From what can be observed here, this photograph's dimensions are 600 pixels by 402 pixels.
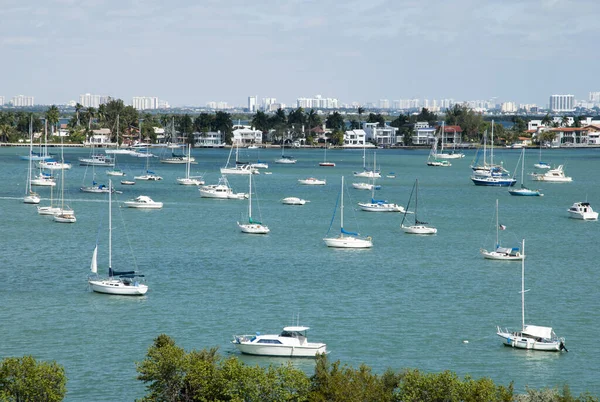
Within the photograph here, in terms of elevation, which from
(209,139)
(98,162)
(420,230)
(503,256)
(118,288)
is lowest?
(118,288)

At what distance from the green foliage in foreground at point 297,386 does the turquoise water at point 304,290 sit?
4020 millimetres

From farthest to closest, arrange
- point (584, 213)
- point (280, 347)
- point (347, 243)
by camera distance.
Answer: point (584, 213)
point (347, 243)
point (280, 347)

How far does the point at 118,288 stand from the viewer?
3678cm

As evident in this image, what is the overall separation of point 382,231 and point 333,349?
89.7 ft

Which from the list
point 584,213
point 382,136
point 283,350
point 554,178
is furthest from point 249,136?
point 283,350

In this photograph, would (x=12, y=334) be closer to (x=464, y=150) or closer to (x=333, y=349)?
(x=333, y=349)

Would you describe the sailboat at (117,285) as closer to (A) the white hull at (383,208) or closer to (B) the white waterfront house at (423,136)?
(A) the white hull at (383,208)

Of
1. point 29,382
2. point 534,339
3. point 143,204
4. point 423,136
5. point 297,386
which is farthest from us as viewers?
point 423,136

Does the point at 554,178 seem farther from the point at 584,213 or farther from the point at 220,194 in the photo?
the point at 220,194

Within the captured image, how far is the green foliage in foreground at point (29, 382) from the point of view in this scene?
21156 mm

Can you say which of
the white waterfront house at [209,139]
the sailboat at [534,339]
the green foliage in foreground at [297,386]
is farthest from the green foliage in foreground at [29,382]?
the white waterfront house at [209,139]

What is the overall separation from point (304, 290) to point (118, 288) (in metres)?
6.61

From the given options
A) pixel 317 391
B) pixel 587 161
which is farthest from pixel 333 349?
pixel 587 161

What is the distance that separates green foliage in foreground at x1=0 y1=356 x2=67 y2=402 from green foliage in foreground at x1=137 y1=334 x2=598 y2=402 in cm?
184
